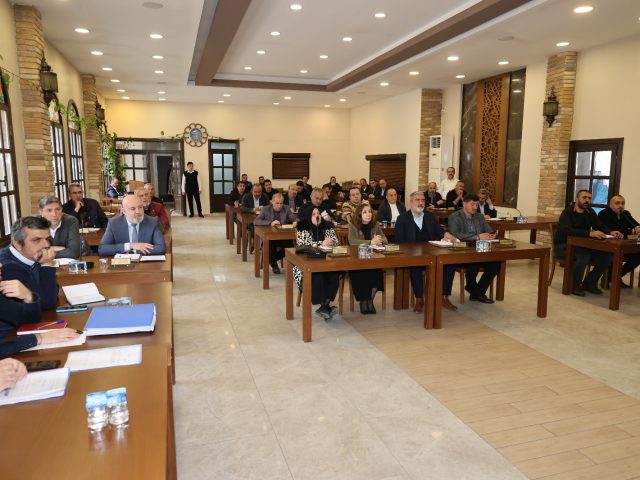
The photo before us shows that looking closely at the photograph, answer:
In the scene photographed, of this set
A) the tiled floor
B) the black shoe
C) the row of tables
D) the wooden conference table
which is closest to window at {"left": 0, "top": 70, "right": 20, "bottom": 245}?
the tiled floor

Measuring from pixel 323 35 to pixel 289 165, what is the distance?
332 inches

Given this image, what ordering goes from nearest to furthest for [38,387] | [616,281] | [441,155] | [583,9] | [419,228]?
[38,387] → [616,281] → [419,228] → [583,9] → [441,155]

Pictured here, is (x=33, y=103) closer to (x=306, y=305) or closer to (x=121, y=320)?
(x=306, y=305)

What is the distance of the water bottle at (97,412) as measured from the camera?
142 centimetres

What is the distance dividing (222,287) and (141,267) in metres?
2.67

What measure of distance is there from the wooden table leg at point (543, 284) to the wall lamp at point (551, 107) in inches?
170

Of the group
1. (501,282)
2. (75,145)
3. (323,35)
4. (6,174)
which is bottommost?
(501,282)

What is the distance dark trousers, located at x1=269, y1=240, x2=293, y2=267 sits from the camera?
6.81 meters

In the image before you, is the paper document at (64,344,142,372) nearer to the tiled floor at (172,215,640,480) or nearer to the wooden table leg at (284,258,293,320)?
the tiled floor at (172,215,640,480)

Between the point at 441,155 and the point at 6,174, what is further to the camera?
the point at 441,155

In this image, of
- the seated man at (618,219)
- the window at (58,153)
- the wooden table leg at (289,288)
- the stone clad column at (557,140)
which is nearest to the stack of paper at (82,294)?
the wooden table leg at (289,288)

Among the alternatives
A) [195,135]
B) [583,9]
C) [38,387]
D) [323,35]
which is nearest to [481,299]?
[583,9]

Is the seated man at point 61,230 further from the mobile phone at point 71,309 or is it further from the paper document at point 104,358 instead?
the paper document at point 104,358

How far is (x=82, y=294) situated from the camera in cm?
276
